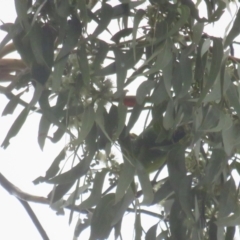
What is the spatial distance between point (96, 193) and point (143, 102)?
13 cm

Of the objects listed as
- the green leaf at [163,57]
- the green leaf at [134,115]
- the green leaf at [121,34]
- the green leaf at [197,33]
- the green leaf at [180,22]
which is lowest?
the green leaf at [134,115]

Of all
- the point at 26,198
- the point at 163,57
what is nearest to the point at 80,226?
the point at 26,198

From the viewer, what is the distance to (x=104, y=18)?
648mm

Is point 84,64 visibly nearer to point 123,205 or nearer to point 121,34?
point 121,34

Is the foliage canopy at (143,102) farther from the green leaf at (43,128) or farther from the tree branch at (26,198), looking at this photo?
the tree branch at (26,198)

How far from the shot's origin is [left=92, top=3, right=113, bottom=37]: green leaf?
0.65 meters

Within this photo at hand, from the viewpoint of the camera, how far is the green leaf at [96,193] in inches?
28.7

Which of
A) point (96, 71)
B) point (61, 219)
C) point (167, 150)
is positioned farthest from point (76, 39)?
point (61, 219)

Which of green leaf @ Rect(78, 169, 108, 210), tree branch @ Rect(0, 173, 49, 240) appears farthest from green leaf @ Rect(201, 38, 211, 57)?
tree branch @ Rect(0, 173, 49, 240)

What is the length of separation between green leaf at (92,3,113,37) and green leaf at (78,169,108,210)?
0.62ft

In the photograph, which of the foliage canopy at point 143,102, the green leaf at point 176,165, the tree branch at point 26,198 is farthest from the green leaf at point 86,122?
the tree branch at point 26,198

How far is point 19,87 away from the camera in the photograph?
2.35ft

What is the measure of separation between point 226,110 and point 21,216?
602mm

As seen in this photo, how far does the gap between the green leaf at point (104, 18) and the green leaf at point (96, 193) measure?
0.19 m
